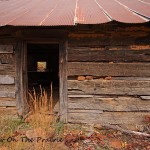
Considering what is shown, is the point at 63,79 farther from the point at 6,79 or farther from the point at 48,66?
the point at 48,66

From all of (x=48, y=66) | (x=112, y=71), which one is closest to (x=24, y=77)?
(x=112, y=71)

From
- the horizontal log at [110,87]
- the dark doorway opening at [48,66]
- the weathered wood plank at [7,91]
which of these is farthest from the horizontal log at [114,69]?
the dark doorway opening at [48,66]

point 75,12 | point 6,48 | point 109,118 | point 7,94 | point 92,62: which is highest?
point 75,12

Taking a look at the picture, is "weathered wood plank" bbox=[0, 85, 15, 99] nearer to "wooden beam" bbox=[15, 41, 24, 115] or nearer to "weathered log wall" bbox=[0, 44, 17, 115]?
"weathered log wall" bbox=[0, 44, 17, 115]

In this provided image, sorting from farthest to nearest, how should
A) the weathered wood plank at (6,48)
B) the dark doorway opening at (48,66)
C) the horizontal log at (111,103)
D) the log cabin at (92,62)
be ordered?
the dark doorway opening at (48,66) < the weathered wood plank at (6,48) < the horizontal log at (111,103) < the log cabin at (92,62)

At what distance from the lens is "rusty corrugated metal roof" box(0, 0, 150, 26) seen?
14.5 feet

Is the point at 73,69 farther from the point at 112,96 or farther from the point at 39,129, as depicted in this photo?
the point at 39,129

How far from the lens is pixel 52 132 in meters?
4.77

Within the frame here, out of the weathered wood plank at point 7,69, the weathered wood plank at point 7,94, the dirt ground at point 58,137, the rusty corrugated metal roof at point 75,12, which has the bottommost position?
the dirt ground at point 58,137

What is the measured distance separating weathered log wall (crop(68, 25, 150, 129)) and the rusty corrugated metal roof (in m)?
0.40

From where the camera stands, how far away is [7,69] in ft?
18.0

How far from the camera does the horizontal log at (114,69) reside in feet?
16.9

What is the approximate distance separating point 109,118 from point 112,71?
43.5 inches

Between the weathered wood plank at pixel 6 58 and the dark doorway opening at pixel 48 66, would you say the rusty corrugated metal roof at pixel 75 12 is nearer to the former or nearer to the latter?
the weathered wood plank at pixel 6 58
